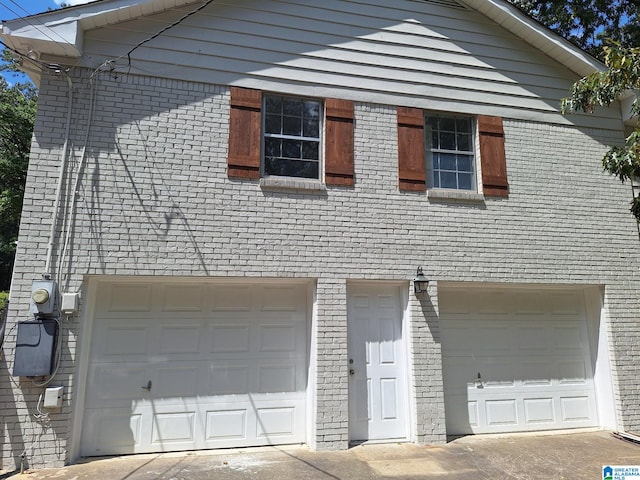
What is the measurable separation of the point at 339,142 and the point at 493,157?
2.62 meters

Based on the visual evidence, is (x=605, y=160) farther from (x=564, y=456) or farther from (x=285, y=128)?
(x=285, y=128)

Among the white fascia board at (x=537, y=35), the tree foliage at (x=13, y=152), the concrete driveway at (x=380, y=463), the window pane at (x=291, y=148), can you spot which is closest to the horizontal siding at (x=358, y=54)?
the white fascia board at (x=537, y=35)

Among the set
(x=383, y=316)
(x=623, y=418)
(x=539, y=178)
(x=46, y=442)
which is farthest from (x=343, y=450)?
(x=539, y=178)

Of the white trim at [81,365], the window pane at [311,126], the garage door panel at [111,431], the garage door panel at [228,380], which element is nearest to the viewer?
the white trim at [81,365]

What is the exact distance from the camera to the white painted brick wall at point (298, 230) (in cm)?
541

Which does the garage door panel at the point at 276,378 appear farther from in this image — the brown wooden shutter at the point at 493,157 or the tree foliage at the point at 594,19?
the tree foliage at the point at 594,19

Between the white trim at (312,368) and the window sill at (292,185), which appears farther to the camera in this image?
the window sill at (292,185)

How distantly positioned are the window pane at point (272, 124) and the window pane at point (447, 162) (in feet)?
8.89

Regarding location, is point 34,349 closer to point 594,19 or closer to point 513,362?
point 513,362

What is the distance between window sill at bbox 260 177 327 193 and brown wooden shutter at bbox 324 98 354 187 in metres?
0.17

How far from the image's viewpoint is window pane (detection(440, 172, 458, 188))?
6993mm

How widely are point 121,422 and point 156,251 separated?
2232 millimetres

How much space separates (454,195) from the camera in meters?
6.76

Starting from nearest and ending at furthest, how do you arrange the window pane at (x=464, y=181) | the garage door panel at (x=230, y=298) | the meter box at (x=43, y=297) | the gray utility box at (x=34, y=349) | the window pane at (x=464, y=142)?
the gray utility box at (x=34, y=349), the meter box at (x=43, y=297), the garage door panel at (x=230, y=298), the window pane at (x=464, y=181), the window pane at (x=464, y=142)
